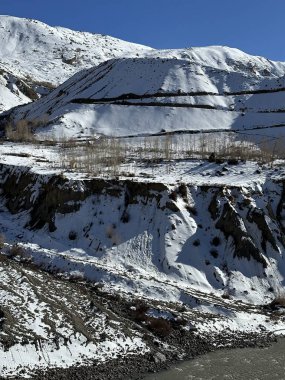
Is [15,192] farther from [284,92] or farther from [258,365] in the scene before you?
[284,92]

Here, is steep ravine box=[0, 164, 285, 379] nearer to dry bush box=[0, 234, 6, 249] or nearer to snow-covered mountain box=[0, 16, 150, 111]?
dry bush box=[0, 234, 6, 249]

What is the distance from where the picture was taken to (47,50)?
100 meters

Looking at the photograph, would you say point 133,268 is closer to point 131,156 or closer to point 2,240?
point 2,240

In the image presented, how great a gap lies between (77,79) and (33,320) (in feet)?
150

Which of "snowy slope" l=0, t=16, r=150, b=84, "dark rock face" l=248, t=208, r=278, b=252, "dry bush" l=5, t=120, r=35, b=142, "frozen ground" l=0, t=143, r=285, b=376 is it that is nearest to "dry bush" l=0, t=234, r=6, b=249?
"frozen ground" l=0, t=143, r=285, b=376

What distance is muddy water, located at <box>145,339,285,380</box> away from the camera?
1199 cm

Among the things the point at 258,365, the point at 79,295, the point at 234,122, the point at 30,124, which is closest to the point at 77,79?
the point at 30,124

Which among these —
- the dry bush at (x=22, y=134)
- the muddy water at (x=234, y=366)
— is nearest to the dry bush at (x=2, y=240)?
the muddy water at (x=234, y=366)

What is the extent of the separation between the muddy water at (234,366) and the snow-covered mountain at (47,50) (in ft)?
192

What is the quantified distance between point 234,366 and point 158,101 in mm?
34313

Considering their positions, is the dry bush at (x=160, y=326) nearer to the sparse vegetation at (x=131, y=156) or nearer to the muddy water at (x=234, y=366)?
the muddy water at (x=234, y=366)

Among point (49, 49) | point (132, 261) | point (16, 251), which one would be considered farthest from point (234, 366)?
point (49, 49)

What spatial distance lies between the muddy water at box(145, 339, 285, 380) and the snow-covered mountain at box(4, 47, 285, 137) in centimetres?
2715

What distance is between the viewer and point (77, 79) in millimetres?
55438
